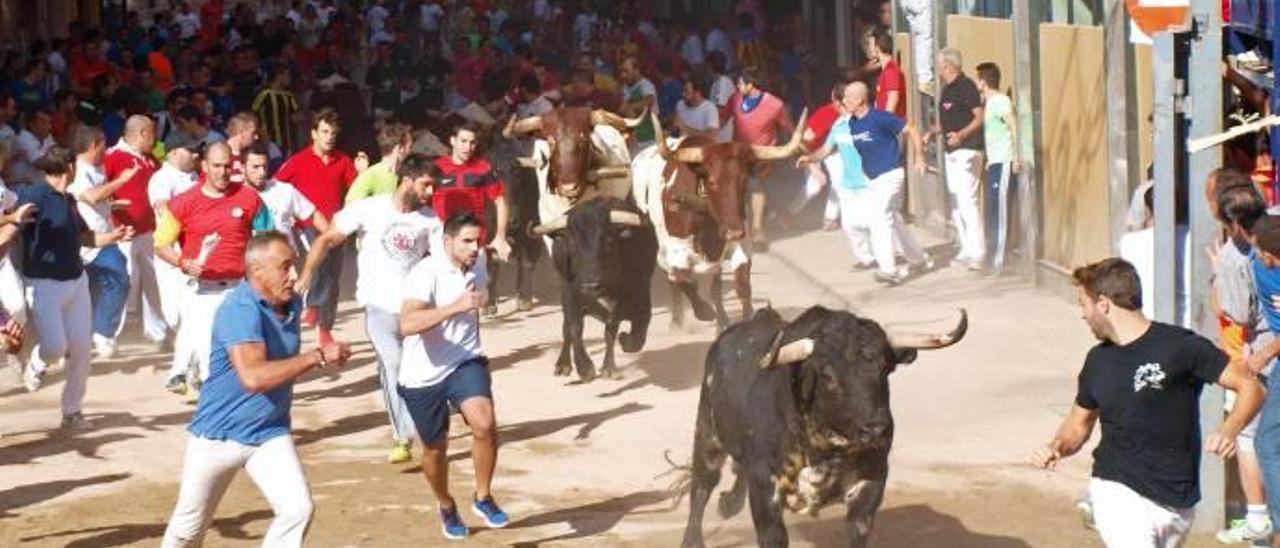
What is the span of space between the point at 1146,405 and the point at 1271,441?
75.4 inches

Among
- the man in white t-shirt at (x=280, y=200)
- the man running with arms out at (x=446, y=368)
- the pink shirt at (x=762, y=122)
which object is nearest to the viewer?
the man running with arms out at (x=446, y=368)

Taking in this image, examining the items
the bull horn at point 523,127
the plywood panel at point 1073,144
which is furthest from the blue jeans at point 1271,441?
the bull horn at point 523,127

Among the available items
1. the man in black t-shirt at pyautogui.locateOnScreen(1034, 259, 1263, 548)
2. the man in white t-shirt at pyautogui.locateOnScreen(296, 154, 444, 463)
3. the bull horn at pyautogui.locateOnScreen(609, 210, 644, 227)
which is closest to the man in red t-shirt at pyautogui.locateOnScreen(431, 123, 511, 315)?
the bull horn at pyautogui.locateOnScreen(609, 210, 644, 227)

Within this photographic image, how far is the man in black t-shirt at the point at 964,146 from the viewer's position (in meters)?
21.5

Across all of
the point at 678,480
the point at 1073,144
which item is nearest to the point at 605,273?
the point at 678,480

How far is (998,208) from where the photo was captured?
70.2 feet

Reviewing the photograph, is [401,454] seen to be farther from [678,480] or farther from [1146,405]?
[1146,405]

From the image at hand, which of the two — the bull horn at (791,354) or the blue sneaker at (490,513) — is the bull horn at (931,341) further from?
the blue sneaker at (490,513)

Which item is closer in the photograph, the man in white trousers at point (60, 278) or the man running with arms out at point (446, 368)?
the man running with arms out at point (446, 368)

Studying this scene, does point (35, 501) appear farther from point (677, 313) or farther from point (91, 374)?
point (677, 313)

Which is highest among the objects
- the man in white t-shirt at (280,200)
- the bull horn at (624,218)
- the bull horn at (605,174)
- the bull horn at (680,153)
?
the man in white t-shirt at (280,200)

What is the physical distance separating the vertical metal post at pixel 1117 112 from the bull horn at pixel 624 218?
3.65m

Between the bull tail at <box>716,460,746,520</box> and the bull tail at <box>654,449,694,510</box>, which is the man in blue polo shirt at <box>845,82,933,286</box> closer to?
the bull tail at <box>654,449,694,510</box>

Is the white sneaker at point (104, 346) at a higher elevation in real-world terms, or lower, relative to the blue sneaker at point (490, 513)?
lower
